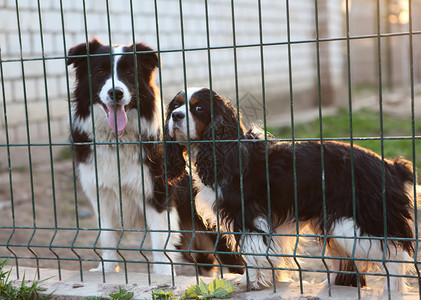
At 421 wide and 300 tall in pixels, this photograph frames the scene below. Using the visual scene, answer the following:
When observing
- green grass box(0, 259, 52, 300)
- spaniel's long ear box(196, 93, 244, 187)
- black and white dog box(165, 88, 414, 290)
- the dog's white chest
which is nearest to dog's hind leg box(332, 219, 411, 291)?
black and white dog box(165, 88, 414, 290)

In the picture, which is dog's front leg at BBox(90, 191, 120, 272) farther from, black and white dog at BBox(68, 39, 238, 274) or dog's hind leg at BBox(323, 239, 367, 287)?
dog's hind leg at BBox(323, 239, 367, 287)

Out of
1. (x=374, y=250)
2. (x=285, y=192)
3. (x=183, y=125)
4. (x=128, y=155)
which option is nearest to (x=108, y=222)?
(x=128, y=155)

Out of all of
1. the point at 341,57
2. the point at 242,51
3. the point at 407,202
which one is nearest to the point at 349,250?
the point at 407,202

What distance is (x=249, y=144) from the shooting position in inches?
128

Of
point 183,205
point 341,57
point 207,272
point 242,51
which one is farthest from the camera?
point 341,57

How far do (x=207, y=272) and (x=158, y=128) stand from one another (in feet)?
3.90

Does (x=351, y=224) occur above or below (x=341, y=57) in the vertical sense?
below

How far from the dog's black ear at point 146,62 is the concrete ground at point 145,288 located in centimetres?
138

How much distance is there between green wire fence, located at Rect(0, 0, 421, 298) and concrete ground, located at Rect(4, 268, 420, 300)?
73mm

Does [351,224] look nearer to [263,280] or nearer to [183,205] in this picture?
[263,280]

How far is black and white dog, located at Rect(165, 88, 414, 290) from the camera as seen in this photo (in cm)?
302

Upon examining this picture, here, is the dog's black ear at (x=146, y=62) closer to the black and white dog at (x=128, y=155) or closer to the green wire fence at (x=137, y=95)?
the black and white dog at (x=128, y=155)

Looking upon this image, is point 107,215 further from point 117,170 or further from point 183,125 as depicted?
point 183,125

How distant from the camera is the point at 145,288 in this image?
10.4 feet
